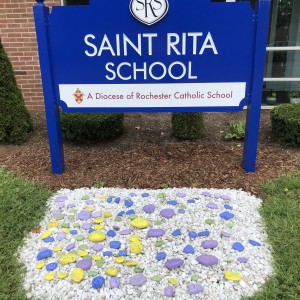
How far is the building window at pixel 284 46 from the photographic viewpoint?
5932mm

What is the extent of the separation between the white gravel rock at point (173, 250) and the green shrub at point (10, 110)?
1485 mm

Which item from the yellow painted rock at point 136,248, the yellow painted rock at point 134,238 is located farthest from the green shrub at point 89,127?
the yellow painted rock at point 136,248

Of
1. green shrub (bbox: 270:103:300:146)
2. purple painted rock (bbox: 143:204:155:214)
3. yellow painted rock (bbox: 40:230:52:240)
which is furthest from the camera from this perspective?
green shrub (bbox: 270:103:300:146)

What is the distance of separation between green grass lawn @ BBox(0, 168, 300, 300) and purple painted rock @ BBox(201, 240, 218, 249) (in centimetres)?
42

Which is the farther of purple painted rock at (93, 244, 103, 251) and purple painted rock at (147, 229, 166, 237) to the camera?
purple painted rock at (147, 229, 166, 237)

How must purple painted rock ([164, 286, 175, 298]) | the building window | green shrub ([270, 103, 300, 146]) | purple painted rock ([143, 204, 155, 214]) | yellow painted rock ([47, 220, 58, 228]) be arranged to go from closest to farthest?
purple painted rock ([164, 286, 175, 298]), yellow painted rock ([47, 220, 58, 228]), purple painted rock ([143, 204, 155, 214]), green shrub ([270, 103, 300, 146]), the building window

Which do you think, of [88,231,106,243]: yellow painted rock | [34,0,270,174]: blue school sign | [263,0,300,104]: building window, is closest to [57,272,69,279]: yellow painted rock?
[88,231,106,243]: yellow painted rock

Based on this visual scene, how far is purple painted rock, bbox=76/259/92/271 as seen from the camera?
234 cm

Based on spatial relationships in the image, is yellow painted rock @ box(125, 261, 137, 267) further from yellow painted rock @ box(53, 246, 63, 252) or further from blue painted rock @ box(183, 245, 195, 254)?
yellow painted rock @ box(53, 246, 63, 252)

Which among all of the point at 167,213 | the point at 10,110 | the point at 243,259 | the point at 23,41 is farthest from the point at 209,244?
the point at 23,41

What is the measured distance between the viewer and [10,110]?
4.29m

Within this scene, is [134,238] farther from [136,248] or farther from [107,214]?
[107,214]

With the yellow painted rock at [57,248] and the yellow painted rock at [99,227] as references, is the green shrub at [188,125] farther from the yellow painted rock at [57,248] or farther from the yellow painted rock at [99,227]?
the yellow painted rock at [57,248]

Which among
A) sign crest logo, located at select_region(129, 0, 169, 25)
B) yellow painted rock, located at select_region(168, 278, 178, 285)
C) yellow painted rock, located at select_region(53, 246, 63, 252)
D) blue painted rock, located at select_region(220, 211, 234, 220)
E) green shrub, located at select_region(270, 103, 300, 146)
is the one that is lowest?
yellow painted rock, located at select_region(53, 246, 63, 252)
